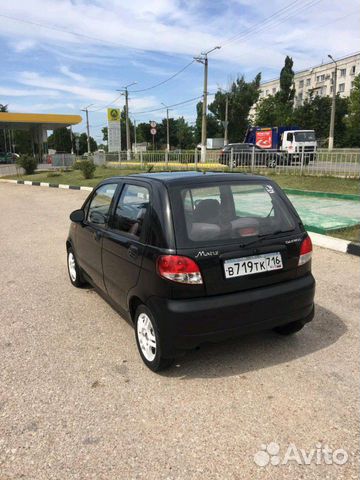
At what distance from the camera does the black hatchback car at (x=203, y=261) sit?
112 inches

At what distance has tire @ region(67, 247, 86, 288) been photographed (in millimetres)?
5004

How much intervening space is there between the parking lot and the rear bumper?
8.5 inches

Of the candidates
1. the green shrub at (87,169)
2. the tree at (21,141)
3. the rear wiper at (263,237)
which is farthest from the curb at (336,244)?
the tree at (21,141)

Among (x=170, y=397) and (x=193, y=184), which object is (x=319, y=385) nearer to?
(x=170, y=397)

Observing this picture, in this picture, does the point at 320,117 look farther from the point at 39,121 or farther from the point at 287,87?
the point at 39,121

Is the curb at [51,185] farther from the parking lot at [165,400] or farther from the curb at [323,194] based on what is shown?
the parking lot at [165,400]

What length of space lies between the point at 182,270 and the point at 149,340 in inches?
27.7

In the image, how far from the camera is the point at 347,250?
640 centimetres

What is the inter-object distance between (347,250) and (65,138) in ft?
268

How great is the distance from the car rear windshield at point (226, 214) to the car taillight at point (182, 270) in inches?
4.4

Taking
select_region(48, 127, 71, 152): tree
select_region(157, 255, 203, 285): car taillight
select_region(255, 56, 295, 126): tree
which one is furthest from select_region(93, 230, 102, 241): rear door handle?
select_region(48, 127, 71, 152): tree

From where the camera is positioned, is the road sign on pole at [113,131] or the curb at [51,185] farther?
the road sign on pole at [113,131]

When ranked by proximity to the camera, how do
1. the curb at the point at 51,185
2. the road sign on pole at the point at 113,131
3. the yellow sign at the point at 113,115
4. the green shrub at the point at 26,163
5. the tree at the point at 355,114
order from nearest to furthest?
the curb at the point at 51,185, the green shrub at the point at 26,163, the road sign on pole at the point at 113,131, the yellow sign at the point at 113,115, the tree at the point at 355,114

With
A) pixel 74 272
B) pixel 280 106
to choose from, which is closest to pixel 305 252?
pixel 74 272
